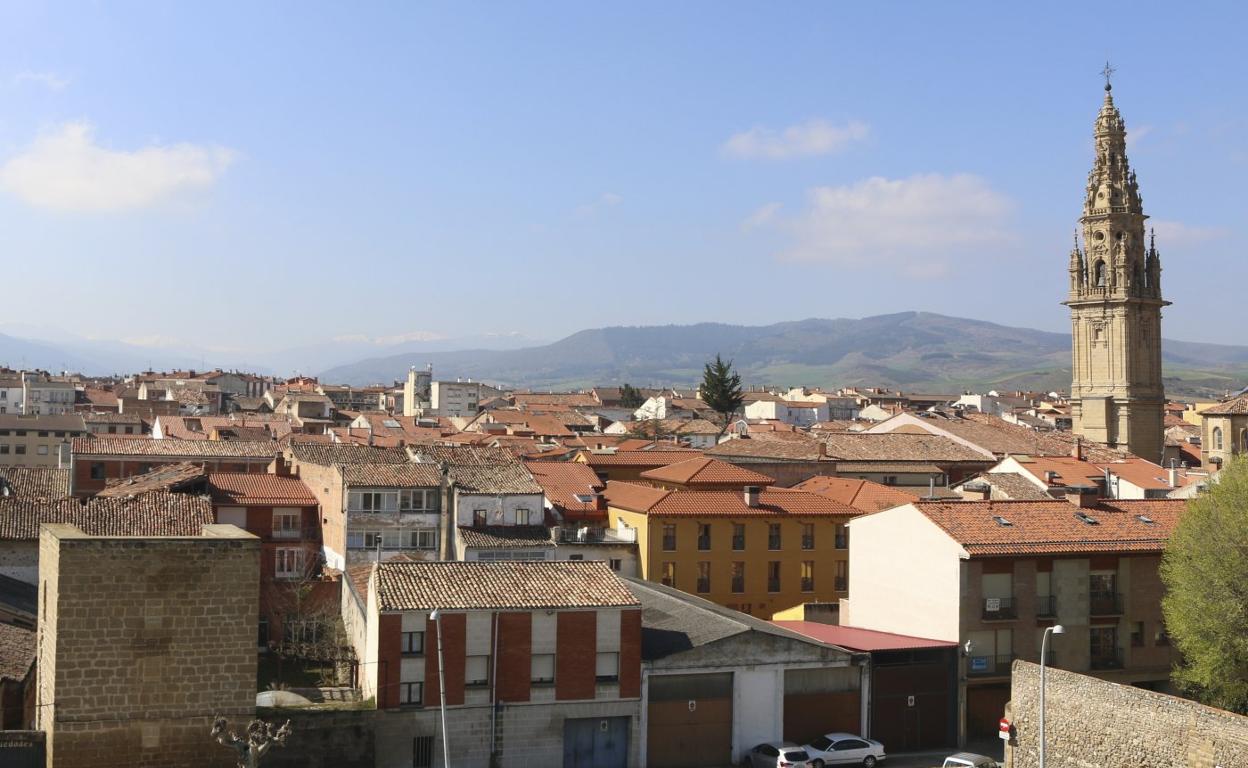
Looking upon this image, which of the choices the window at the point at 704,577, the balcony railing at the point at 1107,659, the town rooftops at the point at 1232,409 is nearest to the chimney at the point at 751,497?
the window at the point at 704,577

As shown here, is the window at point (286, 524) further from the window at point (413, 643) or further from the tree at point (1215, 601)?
the tree at point (1215, 601)

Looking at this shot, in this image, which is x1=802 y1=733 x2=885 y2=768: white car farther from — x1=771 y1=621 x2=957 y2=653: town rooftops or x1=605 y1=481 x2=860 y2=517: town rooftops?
x1=605 y1=481 x2=860 y2=517: town rooftops

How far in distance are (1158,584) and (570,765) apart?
21.0 m

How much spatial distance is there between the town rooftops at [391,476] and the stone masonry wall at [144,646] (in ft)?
67.6

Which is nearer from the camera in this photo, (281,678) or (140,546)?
(140,546)

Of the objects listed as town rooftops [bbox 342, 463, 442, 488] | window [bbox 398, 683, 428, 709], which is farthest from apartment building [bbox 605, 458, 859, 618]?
window [bbox 398, 683, 428, 709]

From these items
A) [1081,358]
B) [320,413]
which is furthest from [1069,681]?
[320,413]

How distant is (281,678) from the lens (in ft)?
132

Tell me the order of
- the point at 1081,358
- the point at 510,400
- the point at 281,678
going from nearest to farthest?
1. the point at 281,678
2. the point at 1081,358
3. the point at 510,400

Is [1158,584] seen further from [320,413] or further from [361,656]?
[320,413]

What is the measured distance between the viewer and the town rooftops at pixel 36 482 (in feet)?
185

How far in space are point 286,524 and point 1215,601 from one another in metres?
35.1

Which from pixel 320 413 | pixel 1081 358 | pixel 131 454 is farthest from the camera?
pixel 320 413

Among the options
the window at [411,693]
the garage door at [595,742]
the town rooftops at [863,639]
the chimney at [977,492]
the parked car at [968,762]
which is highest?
the chimney at [977,492]
